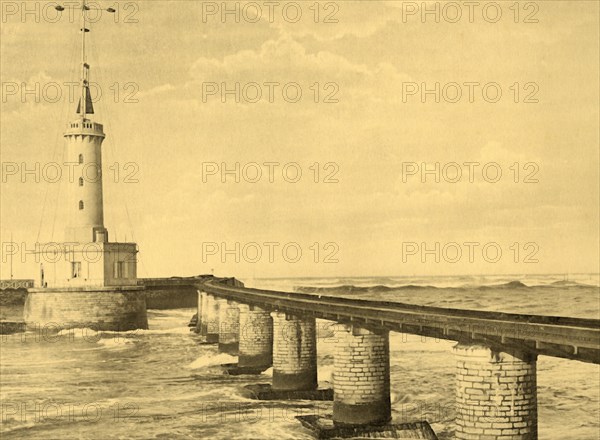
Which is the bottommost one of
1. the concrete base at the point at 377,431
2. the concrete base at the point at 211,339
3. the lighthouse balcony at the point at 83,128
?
the concrete base at the point at 211,339

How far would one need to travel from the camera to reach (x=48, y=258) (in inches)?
2886

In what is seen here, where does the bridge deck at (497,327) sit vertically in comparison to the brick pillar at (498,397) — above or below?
above

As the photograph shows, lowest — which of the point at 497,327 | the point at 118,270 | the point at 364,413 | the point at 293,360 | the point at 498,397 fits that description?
the point at 364,413

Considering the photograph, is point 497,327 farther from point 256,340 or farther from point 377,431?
point 256,340

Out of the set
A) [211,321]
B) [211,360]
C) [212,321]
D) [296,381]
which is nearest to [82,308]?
[211,321]

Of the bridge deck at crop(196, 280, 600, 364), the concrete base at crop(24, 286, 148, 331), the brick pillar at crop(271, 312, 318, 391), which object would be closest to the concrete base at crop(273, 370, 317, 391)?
the brick pillar at crop(271, 312, 318, 391)

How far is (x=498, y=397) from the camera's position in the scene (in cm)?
2164

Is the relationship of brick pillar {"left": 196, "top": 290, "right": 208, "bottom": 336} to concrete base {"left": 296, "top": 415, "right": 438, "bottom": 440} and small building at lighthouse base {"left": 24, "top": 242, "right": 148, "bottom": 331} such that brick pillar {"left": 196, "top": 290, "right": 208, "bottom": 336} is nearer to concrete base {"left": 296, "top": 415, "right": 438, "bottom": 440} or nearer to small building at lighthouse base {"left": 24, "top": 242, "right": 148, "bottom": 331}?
small building at lighthouse base {"left": 24, "top": 242, "right": 148, "bottom": 331}

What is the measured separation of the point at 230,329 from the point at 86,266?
63.5 feet

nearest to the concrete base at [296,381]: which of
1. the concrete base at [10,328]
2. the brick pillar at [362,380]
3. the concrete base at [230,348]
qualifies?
the brick pillar at [362,380]

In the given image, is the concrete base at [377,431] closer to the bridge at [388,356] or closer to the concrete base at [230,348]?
the bridge at [388,356]

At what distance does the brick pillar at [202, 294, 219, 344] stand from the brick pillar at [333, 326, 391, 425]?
130ft

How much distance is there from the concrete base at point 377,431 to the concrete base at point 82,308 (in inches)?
1834

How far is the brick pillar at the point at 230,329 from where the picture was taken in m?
59.0
